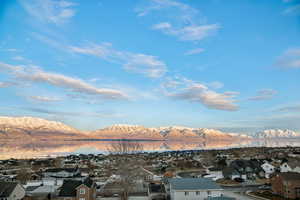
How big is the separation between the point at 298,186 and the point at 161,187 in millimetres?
17856

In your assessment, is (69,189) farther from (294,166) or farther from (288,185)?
(294,166)

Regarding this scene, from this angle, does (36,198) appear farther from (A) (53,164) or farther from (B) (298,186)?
(A) (53,164)

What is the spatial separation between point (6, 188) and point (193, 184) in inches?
1035

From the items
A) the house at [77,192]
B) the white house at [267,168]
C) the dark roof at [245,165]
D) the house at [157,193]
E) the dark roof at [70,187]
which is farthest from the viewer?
the white house at [267,168]

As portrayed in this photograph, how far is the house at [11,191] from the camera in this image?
36250mm

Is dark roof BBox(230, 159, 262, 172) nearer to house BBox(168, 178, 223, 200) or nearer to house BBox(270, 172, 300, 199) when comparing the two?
house BBox(270, 172, 300, 199)

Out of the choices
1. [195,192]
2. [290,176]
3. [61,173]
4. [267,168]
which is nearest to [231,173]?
[267,168]

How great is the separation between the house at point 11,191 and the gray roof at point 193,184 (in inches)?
876

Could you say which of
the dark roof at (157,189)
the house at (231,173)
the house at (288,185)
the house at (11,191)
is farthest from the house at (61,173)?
the house at (288,185)

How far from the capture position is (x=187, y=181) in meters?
33.0

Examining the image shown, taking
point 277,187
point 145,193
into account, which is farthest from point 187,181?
point 277,187

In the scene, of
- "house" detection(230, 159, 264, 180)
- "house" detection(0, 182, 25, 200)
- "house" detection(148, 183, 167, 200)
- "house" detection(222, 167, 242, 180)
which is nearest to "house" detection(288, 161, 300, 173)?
"house" detection(230, 159, 264, 180)

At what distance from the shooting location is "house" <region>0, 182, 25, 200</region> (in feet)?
119

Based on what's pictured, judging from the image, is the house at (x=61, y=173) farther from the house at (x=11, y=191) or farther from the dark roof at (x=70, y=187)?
the dark roof at (x=70, y=187)
